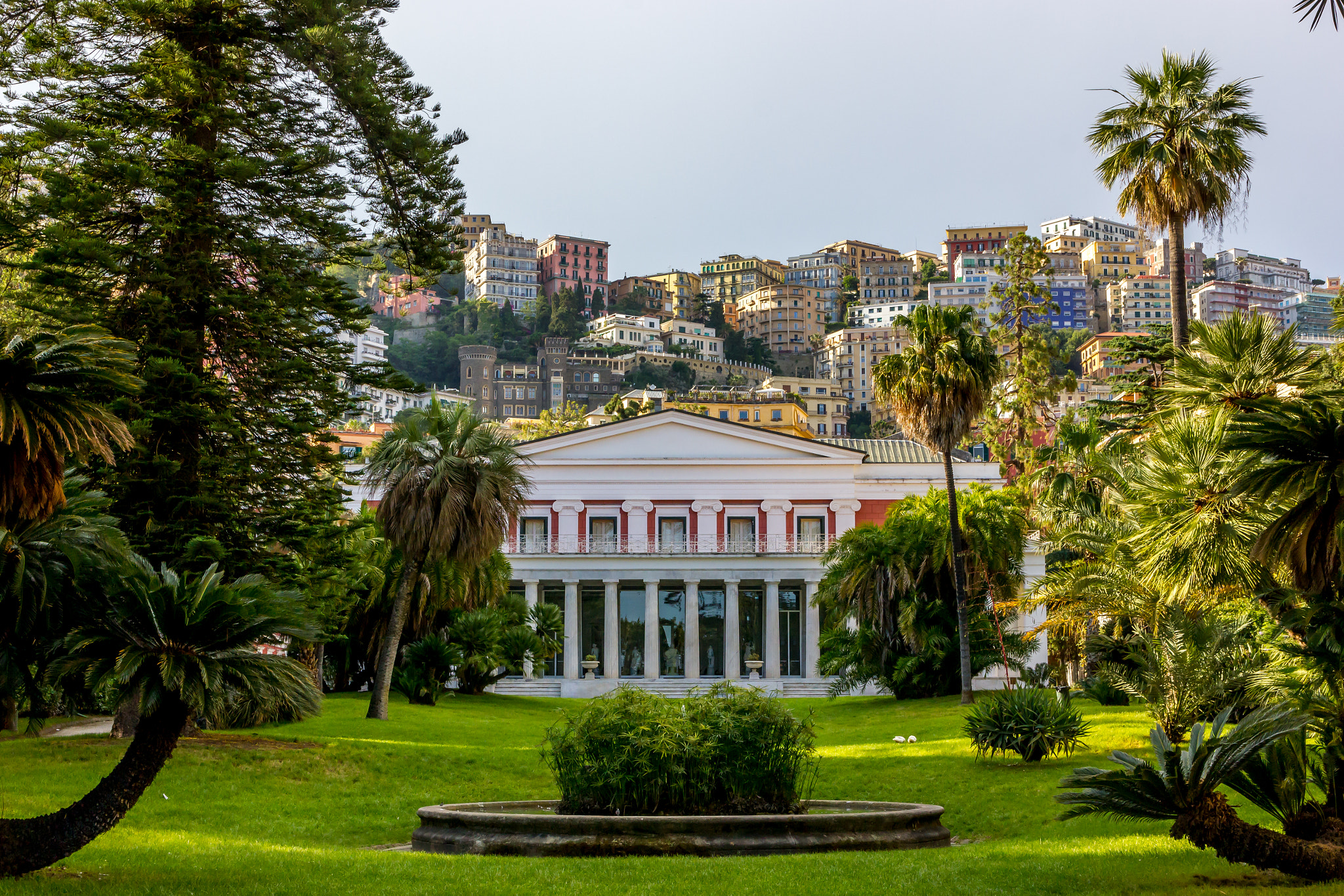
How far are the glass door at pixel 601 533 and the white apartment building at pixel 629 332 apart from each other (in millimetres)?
107433

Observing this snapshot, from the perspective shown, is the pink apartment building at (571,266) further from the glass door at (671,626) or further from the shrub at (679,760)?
the shrub at (679,760)

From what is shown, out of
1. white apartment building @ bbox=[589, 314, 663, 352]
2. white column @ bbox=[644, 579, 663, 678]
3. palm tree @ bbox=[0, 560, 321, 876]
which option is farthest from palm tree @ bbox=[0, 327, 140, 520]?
white apartment building @ bbox=[589, 314, 663, 352]

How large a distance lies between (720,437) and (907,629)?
22.3 m

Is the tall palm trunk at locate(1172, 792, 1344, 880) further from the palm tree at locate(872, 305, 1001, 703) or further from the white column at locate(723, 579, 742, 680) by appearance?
the white column at locate(723, 579, 742, 680)

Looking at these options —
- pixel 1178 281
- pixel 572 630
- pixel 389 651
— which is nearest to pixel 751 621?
pixel 572 630

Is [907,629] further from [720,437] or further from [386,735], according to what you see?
[720,437]

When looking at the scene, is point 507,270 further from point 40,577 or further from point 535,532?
point 40,577

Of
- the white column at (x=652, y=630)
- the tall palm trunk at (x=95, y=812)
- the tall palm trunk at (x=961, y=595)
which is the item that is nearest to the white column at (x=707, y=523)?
the white column at (x=652, y=630)

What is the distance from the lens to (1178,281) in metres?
29.3

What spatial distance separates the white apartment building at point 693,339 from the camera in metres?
172

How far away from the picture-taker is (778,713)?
46.7ft

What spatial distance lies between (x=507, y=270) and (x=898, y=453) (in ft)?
461

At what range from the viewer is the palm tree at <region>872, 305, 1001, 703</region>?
3141 cm

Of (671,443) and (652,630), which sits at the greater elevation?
(671,443)
